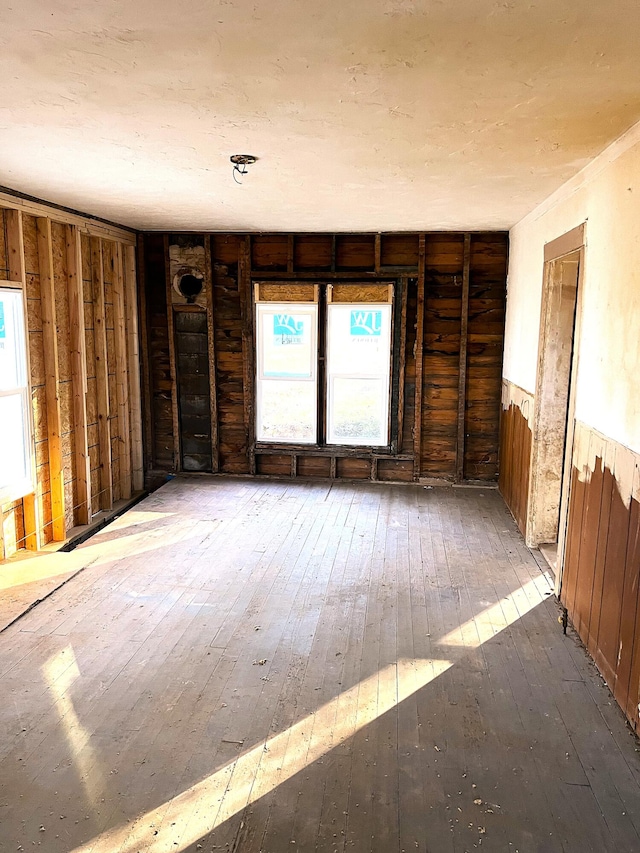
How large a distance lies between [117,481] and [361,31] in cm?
565

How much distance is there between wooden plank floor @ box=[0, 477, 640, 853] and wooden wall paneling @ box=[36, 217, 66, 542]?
94cm

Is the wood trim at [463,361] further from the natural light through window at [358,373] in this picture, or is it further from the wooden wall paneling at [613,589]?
the wooden wall paneling at [613,589]

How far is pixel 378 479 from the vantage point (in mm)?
7141

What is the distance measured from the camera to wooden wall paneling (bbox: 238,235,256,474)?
22.7ft

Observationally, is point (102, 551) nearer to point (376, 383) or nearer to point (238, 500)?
point (238, 500)

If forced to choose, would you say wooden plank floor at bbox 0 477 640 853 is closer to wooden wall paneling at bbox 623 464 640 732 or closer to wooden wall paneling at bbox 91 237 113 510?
wooden wall paneling at bbox 623 464 640 732

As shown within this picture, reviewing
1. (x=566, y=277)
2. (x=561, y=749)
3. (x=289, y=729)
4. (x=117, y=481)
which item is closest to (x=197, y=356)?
(x=117, y=481)

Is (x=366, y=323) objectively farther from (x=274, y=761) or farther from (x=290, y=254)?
(x=274, y=761)

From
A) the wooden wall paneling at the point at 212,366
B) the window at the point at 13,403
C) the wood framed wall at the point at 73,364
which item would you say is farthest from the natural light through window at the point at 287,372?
the window at the point at 13,403

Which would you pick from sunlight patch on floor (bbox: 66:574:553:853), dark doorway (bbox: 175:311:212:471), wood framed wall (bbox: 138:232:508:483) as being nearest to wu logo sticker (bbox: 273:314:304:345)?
wood framed wall (bbox: 138:232:508:483)

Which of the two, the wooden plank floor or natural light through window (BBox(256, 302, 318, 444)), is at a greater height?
natural light through window (BBox(256, 302, 318, 444))

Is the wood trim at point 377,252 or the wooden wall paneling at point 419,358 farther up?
the wood trim at point 377,252

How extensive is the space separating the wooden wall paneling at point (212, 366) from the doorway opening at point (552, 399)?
144 inches

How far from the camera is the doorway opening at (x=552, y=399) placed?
4.64 m
